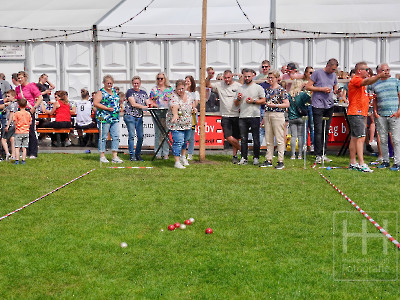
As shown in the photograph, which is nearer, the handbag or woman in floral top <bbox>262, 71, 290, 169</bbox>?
woman in floral top <bbox>262, 71, 290, 169</bbox>

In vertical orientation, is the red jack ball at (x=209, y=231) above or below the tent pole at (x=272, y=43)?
below

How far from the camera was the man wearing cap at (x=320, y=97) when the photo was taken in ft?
44.0

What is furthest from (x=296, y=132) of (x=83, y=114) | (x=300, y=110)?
(x=83, y=114)

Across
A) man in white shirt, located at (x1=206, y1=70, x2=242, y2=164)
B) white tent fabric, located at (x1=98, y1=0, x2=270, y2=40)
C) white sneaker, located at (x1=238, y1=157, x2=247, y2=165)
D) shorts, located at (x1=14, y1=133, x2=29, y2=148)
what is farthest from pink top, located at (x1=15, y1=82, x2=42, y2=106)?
white sneaker, located at (x1=238, y1=157, x2=247, y2=165)

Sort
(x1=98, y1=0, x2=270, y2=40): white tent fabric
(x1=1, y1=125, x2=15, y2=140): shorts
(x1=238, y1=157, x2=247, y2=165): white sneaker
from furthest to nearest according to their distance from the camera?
(x1=98, y1=0, x2=270, y2=40): white tent fabric, (x1=1, y1=125, x2=15, y2=140): shorts, (x1=238, y1=157, x2=247, y2=165): white sneaker

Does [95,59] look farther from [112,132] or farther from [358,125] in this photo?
[358,125]

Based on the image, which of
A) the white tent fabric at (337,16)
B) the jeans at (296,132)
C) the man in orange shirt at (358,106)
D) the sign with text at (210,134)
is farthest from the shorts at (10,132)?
the white tent fabric at (337,16)

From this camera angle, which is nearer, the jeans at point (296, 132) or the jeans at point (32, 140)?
the jeans at point (296, 132)

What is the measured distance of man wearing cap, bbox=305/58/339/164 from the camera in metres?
13.4

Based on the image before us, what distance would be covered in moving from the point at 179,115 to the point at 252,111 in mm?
1519

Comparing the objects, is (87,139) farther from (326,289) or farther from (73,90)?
(326,289)

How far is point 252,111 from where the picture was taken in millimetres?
13094

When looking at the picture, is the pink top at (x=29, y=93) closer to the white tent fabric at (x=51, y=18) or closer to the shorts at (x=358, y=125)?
the white tent fabric at (x=51, y=18)

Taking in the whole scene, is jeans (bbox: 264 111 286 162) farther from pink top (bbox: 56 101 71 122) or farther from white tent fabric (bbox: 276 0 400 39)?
pink top (bbox: 56 101 71 122)
